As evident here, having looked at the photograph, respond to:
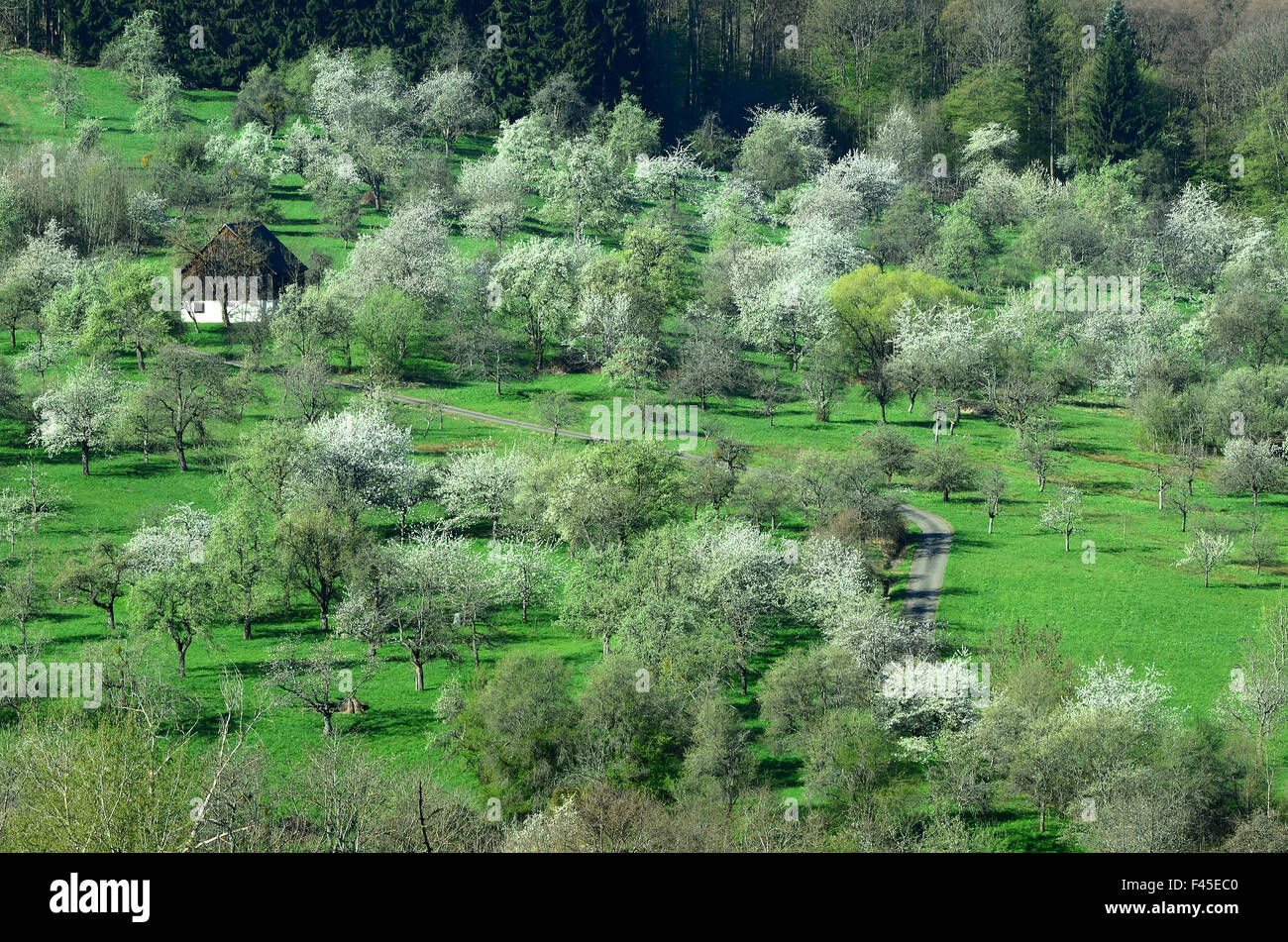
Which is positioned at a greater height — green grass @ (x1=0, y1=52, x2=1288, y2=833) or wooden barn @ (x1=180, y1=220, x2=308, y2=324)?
wooden barn @ (x1=180, y1=220, x2=308, y2=324)

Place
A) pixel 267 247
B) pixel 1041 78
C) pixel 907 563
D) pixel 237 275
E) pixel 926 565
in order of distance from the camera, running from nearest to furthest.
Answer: pixel 926 565 → pixel 907 563 → pixel 237 275 → pixel 267 247 → pixel 1041 78

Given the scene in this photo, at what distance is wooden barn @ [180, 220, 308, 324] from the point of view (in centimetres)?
9975

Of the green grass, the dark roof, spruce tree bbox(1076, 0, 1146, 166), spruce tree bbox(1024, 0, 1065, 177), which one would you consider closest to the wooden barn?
the dark roof

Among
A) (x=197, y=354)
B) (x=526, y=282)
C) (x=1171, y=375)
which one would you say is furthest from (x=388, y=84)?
(x=1171, y=375)

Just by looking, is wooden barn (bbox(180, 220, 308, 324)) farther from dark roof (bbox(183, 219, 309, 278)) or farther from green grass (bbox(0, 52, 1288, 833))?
green grass (bbox(0, 52, 1288, 833))

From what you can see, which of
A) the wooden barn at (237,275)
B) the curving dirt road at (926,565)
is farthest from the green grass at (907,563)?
the wooden barn at (237,275)

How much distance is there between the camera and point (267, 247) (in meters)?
104

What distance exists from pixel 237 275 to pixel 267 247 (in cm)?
377

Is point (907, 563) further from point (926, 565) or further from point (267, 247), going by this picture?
point (267, 247)

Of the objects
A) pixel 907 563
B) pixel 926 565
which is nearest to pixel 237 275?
pixel 907 563

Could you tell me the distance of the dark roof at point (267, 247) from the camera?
103125 millimetres

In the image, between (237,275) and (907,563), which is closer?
(907,563)

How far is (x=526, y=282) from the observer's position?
10306cm

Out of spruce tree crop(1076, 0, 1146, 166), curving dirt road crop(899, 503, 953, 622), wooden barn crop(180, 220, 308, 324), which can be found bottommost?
curving dirt road crop(899, 503, 953, 622)
